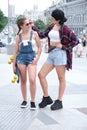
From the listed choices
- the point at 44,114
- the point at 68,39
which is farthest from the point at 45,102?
the point at 68,39

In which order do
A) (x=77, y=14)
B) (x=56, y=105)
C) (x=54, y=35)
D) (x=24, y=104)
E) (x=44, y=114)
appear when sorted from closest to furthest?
(x=44, y=114) < (x=54, y=35) < (x=56, y=105) < (x=24, y=104) < (x=77, y=14)

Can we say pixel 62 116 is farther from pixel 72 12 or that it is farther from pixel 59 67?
pixel 72 12

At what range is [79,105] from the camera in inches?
301

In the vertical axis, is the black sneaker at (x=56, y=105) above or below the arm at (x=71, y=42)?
below

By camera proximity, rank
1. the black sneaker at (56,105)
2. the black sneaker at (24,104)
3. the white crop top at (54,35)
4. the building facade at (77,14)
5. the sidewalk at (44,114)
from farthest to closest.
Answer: the building facade at (77,14) < the black sneaker at (24,104) < the black sneaker at (56,105) < the white crop top at (54,35) < the sidewalk at (44,114)

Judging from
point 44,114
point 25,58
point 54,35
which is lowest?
point 44,114

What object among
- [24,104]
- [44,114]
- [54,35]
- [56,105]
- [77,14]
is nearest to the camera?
[44,114]

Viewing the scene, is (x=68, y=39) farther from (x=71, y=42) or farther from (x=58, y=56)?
(x=58, y=56)

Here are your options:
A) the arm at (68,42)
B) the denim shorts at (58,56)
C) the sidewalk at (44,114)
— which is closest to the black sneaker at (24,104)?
the sidewalk at (44,114)

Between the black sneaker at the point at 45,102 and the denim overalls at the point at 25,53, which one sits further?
the black sneaker at the point at 45,102

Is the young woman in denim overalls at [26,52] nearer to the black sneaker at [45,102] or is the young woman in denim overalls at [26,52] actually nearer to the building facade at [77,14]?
the black sneaker at [45,102]

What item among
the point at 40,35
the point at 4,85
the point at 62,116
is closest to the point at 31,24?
the point at 40,35

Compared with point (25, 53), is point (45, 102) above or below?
below

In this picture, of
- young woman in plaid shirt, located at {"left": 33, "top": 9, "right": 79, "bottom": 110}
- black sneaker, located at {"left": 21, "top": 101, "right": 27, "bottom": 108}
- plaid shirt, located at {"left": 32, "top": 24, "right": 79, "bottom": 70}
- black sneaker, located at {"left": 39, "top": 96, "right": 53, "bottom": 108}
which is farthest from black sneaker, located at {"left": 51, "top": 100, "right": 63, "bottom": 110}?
plaid shirt, located at {"left": 32, "top": 24, "right": 79, "bottom": 70}
